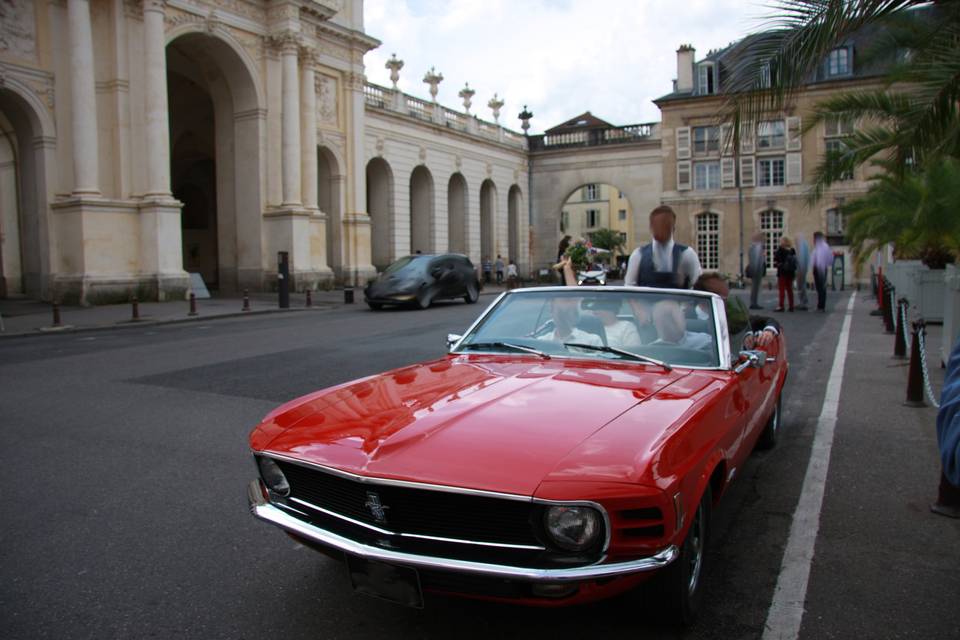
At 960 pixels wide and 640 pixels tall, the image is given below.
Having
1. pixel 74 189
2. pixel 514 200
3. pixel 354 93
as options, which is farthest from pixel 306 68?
pixel 514 200

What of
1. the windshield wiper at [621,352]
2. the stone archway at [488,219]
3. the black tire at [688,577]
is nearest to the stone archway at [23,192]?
the windshield wiper at [621,352]

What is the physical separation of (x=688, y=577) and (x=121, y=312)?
1957 centimetres

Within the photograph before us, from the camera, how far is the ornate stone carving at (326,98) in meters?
31.3

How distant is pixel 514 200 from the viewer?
164ft

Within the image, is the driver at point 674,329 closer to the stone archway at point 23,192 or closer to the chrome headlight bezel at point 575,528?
the chrome headlight bezel at point 575,528

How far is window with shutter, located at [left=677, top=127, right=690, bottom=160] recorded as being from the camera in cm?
4459

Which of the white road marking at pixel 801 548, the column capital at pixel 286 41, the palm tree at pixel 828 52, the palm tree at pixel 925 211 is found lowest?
the white road marking at pixel 801 548

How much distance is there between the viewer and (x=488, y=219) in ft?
156

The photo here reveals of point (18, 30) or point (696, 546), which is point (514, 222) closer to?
point (18, 30)

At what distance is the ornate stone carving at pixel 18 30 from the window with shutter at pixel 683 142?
33836mm

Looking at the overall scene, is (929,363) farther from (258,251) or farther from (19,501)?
(258,251)

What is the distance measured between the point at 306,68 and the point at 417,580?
1153 inches

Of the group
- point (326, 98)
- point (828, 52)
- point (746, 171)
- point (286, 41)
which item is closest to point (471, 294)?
point (286, 41)

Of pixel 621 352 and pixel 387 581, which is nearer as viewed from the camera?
pixel 387 581
